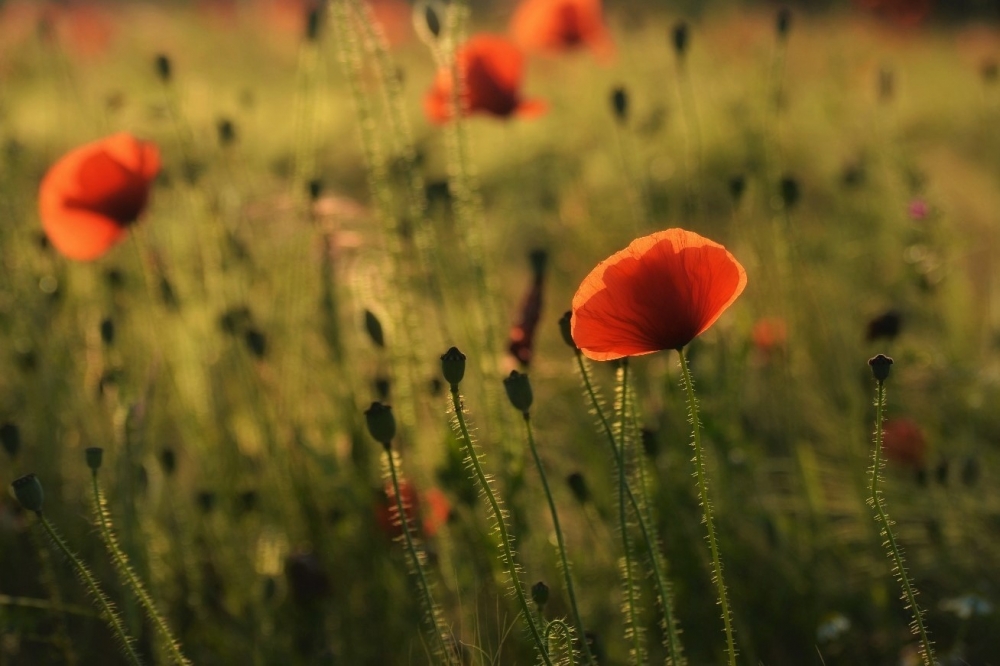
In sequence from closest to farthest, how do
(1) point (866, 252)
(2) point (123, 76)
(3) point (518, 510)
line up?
(3) point (518, 510)
(1) point (866, 252)
(2) point (123, 76)

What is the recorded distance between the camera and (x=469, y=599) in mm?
1991

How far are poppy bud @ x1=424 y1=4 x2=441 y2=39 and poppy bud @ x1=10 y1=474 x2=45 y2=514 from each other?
1.05 meters

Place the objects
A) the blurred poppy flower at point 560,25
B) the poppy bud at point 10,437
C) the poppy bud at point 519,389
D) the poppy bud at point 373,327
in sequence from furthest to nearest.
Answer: the blurred poppy flower at point 560,25 < the poppy bud at point 373,327 < the poppy bud at point 10,437 < the poppy bud at point 519,389

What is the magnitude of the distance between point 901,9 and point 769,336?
7.24m

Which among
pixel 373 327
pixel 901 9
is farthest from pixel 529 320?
pixel 901 9

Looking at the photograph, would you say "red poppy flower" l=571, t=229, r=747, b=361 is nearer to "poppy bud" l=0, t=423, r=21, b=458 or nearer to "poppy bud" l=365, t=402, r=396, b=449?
"poppy bud" l=365, t=402, r=396, b=449

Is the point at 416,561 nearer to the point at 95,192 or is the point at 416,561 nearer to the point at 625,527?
the point at 625,527

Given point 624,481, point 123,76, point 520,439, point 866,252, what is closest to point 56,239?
point 520,439

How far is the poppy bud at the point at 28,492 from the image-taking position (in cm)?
126

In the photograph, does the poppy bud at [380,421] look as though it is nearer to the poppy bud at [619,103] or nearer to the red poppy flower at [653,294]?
the red poppy flower at [653,294]

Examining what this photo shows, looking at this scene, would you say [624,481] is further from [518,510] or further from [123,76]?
[123,76]

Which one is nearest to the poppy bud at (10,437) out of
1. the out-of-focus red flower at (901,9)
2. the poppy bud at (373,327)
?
the poppy bud at (373,327)

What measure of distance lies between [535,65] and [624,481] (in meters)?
7.52

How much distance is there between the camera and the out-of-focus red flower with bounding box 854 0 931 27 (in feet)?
28.3
